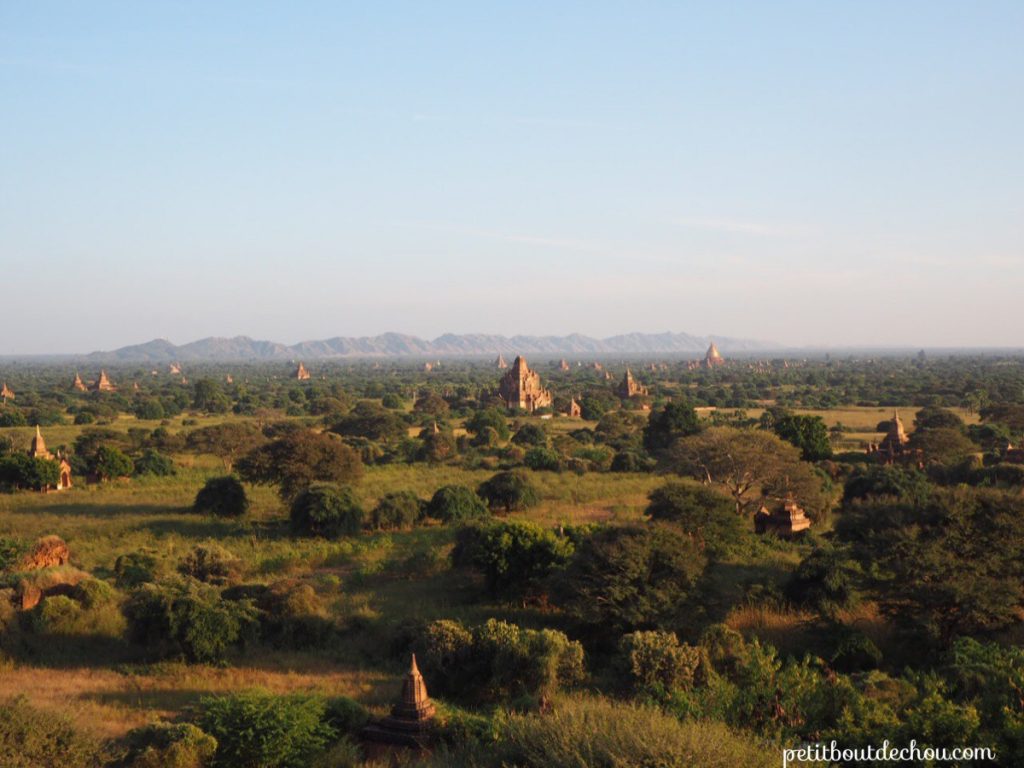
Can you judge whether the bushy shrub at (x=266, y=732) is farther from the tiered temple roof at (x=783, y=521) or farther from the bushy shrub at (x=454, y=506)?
the tiered temple roof at (x=783, y=521)

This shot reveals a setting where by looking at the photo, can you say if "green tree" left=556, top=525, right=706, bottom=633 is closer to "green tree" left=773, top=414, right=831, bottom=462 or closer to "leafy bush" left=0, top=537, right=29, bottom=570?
"leafy bush" left=0, top=537, right=29, bottom=570

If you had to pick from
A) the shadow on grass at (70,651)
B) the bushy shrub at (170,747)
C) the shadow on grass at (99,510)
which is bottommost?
the shadow on grass at (70,651)

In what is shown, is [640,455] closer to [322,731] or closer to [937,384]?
[322,731]

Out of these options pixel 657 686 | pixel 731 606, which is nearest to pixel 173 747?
pixel 657 686

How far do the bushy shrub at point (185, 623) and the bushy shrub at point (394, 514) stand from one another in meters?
10.4

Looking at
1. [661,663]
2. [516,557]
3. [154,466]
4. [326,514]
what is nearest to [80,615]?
[326,514]

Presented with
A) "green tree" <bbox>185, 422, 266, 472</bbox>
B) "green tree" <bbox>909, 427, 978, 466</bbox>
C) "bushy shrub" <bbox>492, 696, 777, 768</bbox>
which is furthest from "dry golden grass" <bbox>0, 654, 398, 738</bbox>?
"green tree" <bbox>909, 427, 978, 466</bbox>

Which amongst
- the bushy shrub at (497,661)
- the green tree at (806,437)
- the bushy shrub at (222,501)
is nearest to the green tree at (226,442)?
the bushy shrub at (222,501)

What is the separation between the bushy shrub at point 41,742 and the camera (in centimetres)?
927

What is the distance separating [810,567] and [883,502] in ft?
8.63

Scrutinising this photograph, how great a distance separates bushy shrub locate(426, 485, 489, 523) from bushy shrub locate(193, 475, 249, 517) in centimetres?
641

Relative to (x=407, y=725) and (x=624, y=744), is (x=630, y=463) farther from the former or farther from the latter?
A: (x=624, y=744)

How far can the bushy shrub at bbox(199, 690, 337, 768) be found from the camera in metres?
10.6

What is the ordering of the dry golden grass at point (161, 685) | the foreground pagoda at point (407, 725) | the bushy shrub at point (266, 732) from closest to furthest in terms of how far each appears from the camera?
the bushy shrub at point (266, 732) < the foreground pagoda at point (407, 725) < the dry golden grass at point (161, 685)
